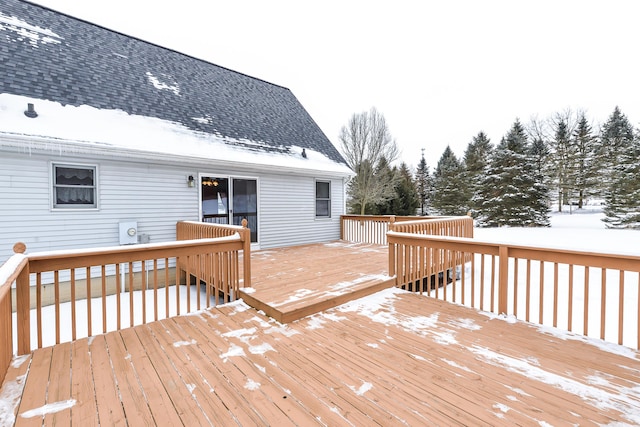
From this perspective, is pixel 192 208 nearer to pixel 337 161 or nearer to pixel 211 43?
pixel 337 161

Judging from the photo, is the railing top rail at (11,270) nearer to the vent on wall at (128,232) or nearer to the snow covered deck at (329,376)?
the snow covered deck at (329,376)

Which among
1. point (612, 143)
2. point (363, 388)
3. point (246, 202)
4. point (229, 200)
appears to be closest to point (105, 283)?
point (363, 388)

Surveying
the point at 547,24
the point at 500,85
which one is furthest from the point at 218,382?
the point at 500,85

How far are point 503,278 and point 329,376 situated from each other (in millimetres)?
2506

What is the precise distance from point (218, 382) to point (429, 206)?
27833 mm

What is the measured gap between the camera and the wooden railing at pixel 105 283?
240 cm

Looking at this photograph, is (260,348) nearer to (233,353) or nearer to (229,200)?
(233,353)

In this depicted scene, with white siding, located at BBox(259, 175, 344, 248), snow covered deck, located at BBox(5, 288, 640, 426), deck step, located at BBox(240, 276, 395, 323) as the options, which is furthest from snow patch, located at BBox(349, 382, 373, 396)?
white siding, located at BBox(259, 175, 344, 248)

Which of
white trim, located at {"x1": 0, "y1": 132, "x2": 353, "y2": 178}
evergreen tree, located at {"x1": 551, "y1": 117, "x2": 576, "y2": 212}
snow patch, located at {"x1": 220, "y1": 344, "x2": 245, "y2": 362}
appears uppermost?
evergreen tree, located at {"x1": 551, "y1": 117, "x2": 576, "y2": 212}

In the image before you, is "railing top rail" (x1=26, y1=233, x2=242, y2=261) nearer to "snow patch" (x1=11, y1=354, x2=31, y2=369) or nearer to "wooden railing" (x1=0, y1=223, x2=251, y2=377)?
"wooden railing" (x1=0, y1=223, x2=251, y2=377)

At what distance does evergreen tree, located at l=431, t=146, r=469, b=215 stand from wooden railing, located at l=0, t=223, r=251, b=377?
22.5m

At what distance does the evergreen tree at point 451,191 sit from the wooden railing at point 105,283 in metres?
22.5

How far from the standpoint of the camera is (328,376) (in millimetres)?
2166

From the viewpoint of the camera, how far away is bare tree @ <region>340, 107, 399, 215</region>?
771 inches
